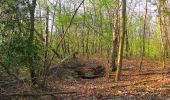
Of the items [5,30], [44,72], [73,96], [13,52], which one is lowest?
[73,96]

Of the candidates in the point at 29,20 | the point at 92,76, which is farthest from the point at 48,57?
the point at 92,76

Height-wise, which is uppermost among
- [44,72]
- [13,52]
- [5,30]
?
[5,30]

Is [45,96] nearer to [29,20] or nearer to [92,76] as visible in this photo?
[29,20]

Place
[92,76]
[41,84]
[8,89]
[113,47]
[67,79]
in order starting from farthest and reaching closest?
[113,47], [92,76], [67,79], [41,84], [8,89]

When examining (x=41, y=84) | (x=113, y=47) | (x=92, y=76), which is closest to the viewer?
(x=41, y=84)

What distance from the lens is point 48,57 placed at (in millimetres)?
16188

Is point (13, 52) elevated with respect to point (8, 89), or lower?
elevated

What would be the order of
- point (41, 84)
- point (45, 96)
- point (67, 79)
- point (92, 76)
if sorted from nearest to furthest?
point (45, 96), point (41, 84), point (67, 79), point (92, 76)

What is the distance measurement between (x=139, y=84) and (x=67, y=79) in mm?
5716

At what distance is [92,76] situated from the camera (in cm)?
2266

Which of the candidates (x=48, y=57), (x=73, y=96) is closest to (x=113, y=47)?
(x=48, y=57)

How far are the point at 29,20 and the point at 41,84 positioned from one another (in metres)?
3.27

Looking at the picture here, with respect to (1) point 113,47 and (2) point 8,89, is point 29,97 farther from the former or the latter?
(1) point 113,47

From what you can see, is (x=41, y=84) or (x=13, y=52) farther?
(x=41, y=84)
